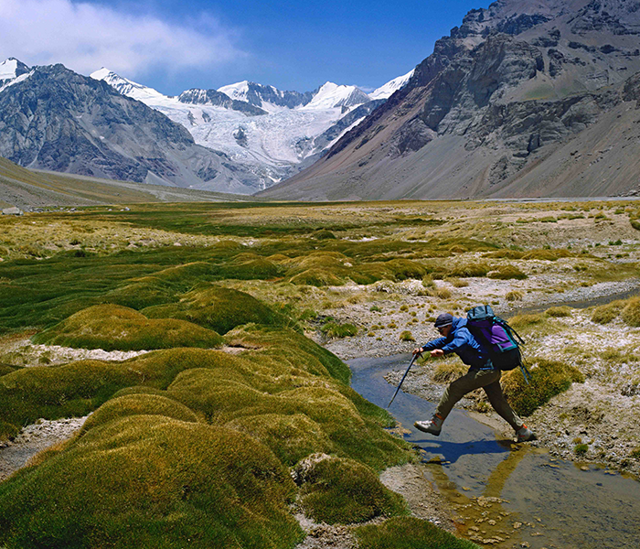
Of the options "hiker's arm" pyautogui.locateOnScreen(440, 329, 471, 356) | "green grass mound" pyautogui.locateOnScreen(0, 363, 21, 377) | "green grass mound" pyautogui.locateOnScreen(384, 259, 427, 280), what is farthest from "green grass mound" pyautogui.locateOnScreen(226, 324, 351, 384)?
"green grass mound" pyautogui.locateOnScreen(384, 259, 427, 280)

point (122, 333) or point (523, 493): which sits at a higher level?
point (122, 333)

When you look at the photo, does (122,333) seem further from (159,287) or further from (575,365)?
(575,365)

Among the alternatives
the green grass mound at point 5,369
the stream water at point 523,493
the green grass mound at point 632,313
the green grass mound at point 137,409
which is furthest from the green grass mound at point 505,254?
the green grass mound at point 5,369

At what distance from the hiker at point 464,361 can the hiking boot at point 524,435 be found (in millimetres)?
333

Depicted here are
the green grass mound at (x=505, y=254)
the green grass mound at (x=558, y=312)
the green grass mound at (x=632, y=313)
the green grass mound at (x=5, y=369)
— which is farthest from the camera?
the green grass mound at (x=505, y=254)

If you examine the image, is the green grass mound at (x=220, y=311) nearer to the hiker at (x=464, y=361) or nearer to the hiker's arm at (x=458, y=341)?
the hiker at (x=464, y=361)

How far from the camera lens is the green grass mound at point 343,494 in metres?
10.7

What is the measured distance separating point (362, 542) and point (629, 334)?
1922 cm

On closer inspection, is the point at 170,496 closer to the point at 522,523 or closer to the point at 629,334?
the point at 522,523

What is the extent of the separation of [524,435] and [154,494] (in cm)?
1273

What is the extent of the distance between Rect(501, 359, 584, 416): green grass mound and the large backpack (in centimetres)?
558

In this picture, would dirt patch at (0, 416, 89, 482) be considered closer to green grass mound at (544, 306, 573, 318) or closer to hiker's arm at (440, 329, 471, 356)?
hiker's arm at (440, 329, 471, 356)

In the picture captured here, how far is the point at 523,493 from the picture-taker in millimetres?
13203

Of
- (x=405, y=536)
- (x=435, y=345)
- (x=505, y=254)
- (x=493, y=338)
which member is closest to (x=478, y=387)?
(x=493, y=338)
